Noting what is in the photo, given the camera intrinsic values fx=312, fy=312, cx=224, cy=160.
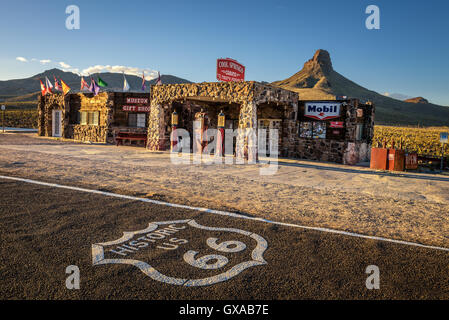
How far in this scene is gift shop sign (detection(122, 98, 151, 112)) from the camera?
23.6 metres

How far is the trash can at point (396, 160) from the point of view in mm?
14248

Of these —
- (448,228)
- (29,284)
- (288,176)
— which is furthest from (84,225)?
(288,176)

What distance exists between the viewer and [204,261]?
392cm

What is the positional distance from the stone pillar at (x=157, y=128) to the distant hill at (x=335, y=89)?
101860mm

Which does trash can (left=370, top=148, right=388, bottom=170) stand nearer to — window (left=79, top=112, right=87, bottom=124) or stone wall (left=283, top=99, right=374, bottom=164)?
stone wall (left=283, top=99, right=374, bottom=164)

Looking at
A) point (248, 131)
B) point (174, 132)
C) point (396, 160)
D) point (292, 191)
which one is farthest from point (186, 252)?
point (174, 132)

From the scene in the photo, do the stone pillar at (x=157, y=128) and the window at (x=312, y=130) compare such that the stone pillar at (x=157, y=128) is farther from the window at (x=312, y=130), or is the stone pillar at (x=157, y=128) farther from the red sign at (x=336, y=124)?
the red sign at (x=336, y=124)

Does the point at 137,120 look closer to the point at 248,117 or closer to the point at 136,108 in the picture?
the point at 136,108

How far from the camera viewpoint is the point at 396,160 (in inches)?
563

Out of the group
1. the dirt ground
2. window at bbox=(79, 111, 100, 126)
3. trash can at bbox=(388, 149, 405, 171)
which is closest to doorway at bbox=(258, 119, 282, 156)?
the dirt ground

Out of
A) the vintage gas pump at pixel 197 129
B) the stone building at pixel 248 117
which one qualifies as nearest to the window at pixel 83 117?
the stone building at pixel 248 117

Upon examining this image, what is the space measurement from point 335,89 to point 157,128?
131112 millimetres
